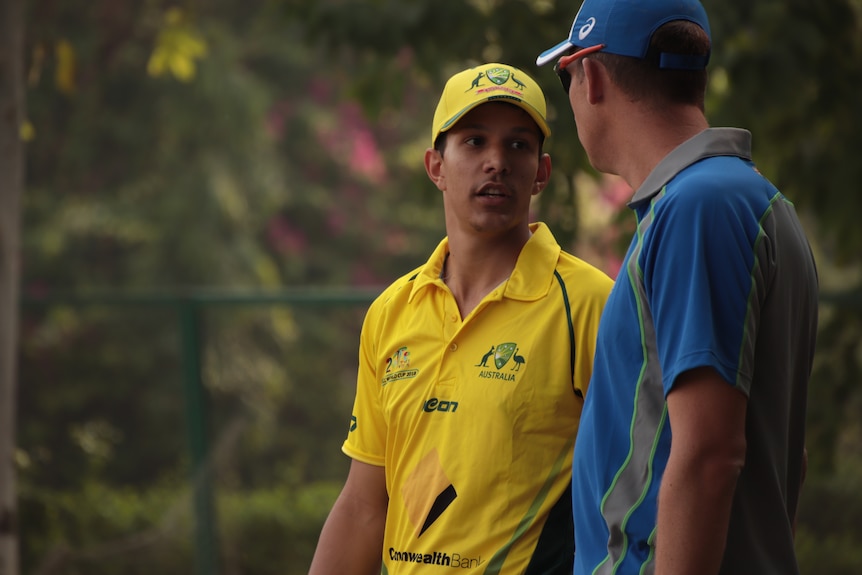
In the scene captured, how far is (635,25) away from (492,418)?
0.96 meters

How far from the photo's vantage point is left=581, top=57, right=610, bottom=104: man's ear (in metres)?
2.07

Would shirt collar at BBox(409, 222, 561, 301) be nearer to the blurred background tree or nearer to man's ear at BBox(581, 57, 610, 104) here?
man's ear at BBox(581, 57, 610, 104)

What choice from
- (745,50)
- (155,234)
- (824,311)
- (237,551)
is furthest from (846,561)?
(155,234)

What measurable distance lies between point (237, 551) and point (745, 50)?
4.16 m

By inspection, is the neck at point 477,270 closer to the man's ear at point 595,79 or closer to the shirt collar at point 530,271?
the shirt collar at point 530,271

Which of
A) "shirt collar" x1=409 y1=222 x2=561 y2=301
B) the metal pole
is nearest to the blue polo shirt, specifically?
"shirt collar" x1=409 y1=222 x2=561 y2=301

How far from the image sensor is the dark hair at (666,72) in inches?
79.0

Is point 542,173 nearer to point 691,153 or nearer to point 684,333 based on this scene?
point 691,153

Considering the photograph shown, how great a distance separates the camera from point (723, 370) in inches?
69.6

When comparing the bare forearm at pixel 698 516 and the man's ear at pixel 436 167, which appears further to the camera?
the man's ear at pixel 436 167

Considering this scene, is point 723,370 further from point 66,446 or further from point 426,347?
point 66,446

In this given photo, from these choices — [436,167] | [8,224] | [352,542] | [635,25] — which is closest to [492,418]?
[352,542]

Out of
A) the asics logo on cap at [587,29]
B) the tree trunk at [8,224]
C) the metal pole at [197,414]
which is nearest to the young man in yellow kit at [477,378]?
the asics logo on cap at [587,29]

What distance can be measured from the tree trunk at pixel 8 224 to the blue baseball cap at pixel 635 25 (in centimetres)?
345
